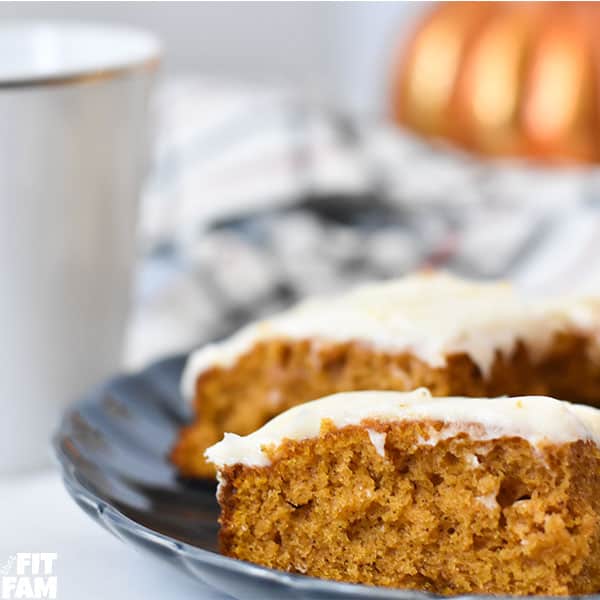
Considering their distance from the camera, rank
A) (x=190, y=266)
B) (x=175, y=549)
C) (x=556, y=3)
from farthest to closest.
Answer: (x=556, y=3)
(x=190, y=266)
(x=175, y=549)

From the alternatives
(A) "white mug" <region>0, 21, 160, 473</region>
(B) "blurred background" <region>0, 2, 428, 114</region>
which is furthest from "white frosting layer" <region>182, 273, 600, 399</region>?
(B) "blurred background" <region>0, 2, 428, 114</region>

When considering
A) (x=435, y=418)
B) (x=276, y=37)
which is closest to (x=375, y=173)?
(x=435, y=418)

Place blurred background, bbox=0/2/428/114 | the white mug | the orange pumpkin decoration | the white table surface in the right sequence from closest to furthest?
the white table surface
the white mug
the orange pumpkin decoration
blurred background, bbox=0/2/428/114

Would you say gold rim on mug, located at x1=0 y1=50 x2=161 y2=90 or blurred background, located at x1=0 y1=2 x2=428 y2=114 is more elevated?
gold rim on mug, located at x1=0 y1=50 x2=161 y2=90

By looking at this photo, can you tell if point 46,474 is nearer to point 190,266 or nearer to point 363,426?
→ point 363,426

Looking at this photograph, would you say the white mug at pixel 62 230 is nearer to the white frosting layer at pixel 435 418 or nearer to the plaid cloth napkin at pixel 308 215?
the plaid cloth napkin at pixel 308 215

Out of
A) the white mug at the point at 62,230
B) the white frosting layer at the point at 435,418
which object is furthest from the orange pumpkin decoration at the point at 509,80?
the white frosting layer at the point at 435,418

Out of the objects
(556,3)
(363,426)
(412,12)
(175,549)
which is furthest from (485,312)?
(412,12)

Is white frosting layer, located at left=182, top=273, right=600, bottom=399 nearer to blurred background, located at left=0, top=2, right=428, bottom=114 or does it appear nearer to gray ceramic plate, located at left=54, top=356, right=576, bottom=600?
gray ceramic plate, located at left=54, top=356, right=576, bottom=600
